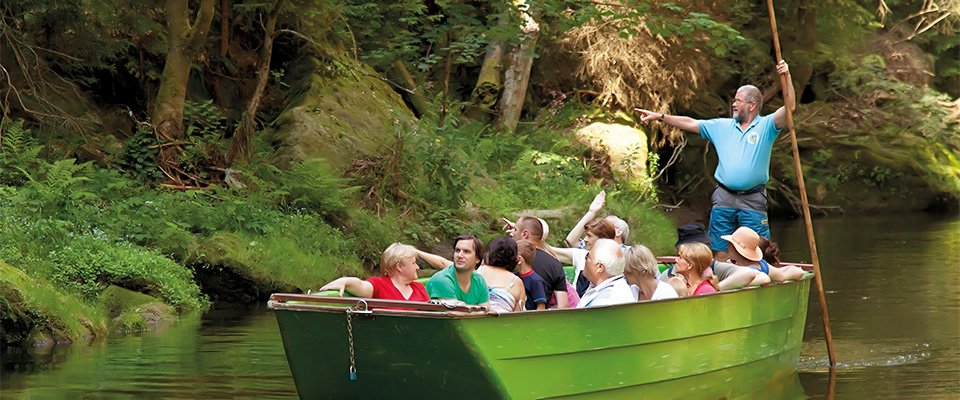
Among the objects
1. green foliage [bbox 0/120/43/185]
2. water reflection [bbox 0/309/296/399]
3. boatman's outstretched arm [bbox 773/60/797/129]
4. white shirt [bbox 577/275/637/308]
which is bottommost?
water reflection [bbox 0/309/296/399]

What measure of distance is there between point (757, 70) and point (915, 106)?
3569 millimetres

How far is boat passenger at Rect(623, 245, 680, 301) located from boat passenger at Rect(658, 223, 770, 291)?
0.69 metres

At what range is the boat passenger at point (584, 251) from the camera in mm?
9344

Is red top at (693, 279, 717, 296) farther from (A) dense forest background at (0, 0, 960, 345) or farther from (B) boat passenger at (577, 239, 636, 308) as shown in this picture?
(A) dense forest background at (0, 0, 960, 345)

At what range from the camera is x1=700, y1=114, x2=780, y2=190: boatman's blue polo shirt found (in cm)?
1008

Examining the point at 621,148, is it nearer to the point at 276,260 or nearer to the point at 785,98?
the point at 276,260

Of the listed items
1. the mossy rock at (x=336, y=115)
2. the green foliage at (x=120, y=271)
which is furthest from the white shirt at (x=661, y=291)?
the mossy rock at (x=336, y=115)

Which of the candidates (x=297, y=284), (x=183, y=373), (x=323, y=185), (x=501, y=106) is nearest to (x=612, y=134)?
(x=501, y=106)

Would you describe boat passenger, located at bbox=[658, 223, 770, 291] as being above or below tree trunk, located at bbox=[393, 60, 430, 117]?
below

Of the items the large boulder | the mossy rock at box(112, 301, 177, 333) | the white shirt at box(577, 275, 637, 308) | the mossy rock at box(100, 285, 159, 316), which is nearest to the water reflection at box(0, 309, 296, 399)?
the mossy rock at box(112, 301, 177, 333)

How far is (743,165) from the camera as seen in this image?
10.1 meters

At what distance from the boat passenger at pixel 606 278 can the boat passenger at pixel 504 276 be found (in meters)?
0.39

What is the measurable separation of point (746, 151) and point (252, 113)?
823 centimetres

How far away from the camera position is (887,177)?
27781 mm
